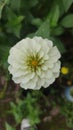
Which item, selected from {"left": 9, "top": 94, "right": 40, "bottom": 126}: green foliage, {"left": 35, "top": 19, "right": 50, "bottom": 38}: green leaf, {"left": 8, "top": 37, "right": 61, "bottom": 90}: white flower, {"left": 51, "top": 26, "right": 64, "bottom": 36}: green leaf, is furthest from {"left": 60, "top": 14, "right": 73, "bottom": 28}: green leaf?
{"left": 9, "top": 94, "right": 40, "bottom": 126}: green foliage

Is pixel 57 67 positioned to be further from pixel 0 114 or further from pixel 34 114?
pixel 0 114

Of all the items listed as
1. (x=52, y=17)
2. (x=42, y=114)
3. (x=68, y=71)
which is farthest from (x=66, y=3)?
(x=42, y=114)

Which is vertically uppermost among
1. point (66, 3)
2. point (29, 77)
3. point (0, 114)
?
point (66, 3)

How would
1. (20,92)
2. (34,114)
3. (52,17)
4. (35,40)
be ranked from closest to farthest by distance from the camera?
(35,40) < (52,17) < (34,114) < (20,92)

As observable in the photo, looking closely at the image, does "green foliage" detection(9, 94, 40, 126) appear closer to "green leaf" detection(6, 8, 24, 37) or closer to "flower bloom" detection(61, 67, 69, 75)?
"flower bloom" detection(61, 67, 69, 75)

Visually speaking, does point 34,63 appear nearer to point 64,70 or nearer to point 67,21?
point 67,21

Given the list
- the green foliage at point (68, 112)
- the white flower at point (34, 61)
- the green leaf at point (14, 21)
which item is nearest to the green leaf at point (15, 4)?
the green leaf at point (14, 21)

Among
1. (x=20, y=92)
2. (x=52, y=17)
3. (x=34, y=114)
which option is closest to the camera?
(x=52, y=17)
